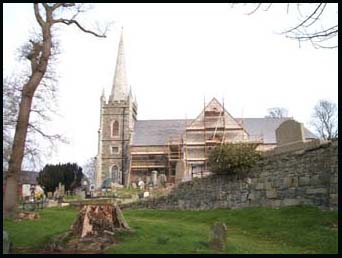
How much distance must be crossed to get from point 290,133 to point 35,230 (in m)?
10.4

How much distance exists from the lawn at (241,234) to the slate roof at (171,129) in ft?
135

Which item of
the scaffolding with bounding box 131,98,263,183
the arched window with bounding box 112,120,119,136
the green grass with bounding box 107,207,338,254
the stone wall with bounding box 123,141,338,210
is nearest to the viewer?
the green grass with bounding box 107,207,338,254

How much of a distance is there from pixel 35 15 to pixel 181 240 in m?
11.0

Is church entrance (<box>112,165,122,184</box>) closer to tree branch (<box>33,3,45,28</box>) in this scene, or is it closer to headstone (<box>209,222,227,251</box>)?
tree branch (<box>33,3,45,28</box>)

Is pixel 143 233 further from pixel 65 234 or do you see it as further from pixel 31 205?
pixel 31 205

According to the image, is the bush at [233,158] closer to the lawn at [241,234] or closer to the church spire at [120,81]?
the lawn at [241,234]

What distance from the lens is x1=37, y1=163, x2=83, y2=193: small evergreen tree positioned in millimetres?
46188

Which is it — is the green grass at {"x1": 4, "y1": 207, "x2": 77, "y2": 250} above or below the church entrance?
below

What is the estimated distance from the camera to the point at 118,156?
59531 mm

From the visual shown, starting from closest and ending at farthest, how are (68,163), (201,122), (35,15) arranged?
1. (35,15)
2. (68,163)
3. (201,122)

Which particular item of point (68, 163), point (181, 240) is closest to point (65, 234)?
point (181, 240)

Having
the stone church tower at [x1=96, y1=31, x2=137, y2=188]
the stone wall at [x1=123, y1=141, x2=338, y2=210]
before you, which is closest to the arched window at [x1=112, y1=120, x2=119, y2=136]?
the stone church tower at [x1=96, y1=31, x2=137, y2=188]

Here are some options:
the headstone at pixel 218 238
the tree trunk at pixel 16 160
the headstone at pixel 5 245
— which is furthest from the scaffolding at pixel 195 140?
the headstone at pixel 5 245

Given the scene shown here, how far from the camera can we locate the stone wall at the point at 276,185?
14.4 m
